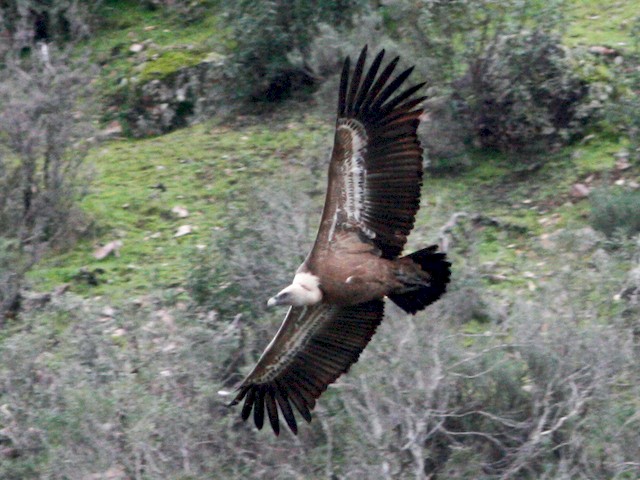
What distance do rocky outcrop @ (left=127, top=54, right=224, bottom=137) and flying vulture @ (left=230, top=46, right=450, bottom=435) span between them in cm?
540

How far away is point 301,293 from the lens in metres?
6.18

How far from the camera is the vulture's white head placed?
6176mm

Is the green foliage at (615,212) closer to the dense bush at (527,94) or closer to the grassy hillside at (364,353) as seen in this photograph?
the grassy hillside at (364,353)

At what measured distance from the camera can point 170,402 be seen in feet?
22.3

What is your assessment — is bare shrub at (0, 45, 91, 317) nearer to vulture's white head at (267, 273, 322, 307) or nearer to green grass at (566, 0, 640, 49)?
vulture's white head at (267, 273, 322, 307)

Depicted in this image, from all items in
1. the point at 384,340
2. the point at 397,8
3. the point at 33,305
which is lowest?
the point at 33,305

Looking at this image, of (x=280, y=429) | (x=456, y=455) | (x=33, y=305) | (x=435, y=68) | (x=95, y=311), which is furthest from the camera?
(x=435, y=68)

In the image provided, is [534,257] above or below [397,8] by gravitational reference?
below

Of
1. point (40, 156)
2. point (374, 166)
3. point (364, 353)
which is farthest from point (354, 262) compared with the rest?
point (40, 156)

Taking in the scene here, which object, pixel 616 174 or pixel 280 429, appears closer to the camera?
pixel 280 429

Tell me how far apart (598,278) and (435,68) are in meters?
3.36

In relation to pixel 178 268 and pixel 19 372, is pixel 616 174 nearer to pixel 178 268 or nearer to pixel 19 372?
pixel 178 268

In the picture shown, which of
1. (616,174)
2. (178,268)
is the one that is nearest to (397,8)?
(616,174)

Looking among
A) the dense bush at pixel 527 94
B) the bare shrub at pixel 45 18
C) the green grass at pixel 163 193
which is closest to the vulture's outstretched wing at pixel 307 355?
the green grass at pixel 163 193
